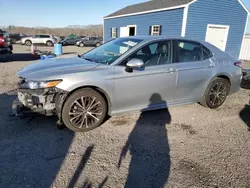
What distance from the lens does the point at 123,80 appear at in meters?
3.34

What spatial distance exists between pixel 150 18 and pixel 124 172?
14.1 meters

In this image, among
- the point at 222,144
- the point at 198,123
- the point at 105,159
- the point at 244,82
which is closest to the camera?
the point at 105,159

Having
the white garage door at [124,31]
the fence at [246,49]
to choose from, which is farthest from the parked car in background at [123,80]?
the fence at [246,49]

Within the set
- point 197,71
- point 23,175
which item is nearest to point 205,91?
point 197,71

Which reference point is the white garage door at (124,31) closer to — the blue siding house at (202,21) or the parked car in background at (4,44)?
the blue siding house at (202,21)

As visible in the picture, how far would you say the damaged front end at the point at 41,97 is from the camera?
3014 mm

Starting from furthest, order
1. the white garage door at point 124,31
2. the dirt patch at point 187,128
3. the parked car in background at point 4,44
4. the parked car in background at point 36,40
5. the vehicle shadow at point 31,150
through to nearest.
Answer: the parked car in background at point 36,40, the white garage door at point 124,31, the parked car in background at point 4,44, the dirt patch at point 187,128, the vehicle shadow at point 31,150

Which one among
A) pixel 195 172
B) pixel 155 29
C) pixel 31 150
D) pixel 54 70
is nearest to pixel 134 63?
pixel 54 70

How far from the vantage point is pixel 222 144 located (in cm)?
316

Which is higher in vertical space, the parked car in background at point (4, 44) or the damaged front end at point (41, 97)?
the parked car in background at point (4, 44)

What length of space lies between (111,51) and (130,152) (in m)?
2.05

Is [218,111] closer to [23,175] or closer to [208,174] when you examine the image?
[208,174]

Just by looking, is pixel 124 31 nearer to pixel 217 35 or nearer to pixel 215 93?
pixel 217 35

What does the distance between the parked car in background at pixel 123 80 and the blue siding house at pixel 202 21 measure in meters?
8.59
